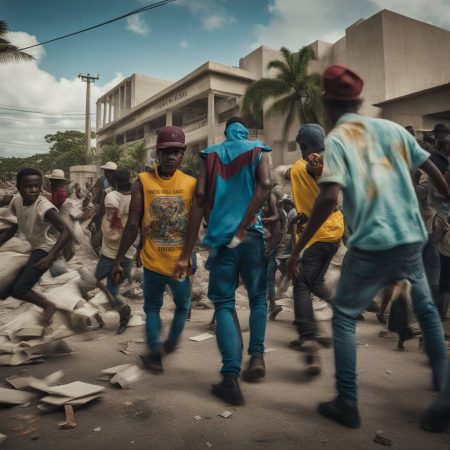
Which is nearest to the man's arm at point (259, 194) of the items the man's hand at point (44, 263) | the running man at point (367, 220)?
the running man at point (367, 220)

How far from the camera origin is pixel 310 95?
77.7 feet

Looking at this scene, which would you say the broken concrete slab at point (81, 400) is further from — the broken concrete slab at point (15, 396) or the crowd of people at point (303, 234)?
the crowd of people at point (303, 234)

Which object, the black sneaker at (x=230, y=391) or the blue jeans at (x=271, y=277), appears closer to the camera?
the black sneaker at (x=230, y=391)

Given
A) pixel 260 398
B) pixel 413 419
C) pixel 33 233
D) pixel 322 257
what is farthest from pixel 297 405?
pixel 33 233

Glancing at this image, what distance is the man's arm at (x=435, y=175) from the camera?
220 cm

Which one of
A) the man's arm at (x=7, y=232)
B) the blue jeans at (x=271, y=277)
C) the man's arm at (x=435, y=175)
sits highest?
the man's arm at (x=435, y=175)

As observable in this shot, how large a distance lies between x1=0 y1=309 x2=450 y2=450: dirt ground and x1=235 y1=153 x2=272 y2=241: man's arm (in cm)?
105

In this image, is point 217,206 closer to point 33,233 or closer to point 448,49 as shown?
point 33,233

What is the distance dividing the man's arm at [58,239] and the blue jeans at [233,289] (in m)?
1.47

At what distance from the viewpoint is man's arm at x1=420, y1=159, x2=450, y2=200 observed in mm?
2199

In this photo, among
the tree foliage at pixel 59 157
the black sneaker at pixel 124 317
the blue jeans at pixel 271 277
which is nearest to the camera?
the black sneaker at pixel 124 317

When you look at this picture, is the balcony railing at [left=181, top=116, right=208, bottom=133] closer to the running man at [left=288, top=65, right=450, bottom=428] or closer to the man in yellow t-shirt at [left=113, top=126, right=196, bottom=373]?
the man in yellow t-shirt at [left=113, top=126, right=196, bottom=373]

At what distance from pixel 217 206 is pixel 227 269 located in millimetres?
435

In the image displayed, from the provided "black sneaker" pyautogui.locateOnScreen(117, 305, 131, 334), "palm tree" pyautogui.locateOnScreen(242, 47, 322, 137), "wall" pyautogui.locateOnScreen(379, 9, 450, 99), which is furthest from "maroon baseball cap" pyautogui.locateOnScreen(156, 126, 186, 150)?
"wall" pyautogui.locateOnScreen(379, 9, 450, 99)
